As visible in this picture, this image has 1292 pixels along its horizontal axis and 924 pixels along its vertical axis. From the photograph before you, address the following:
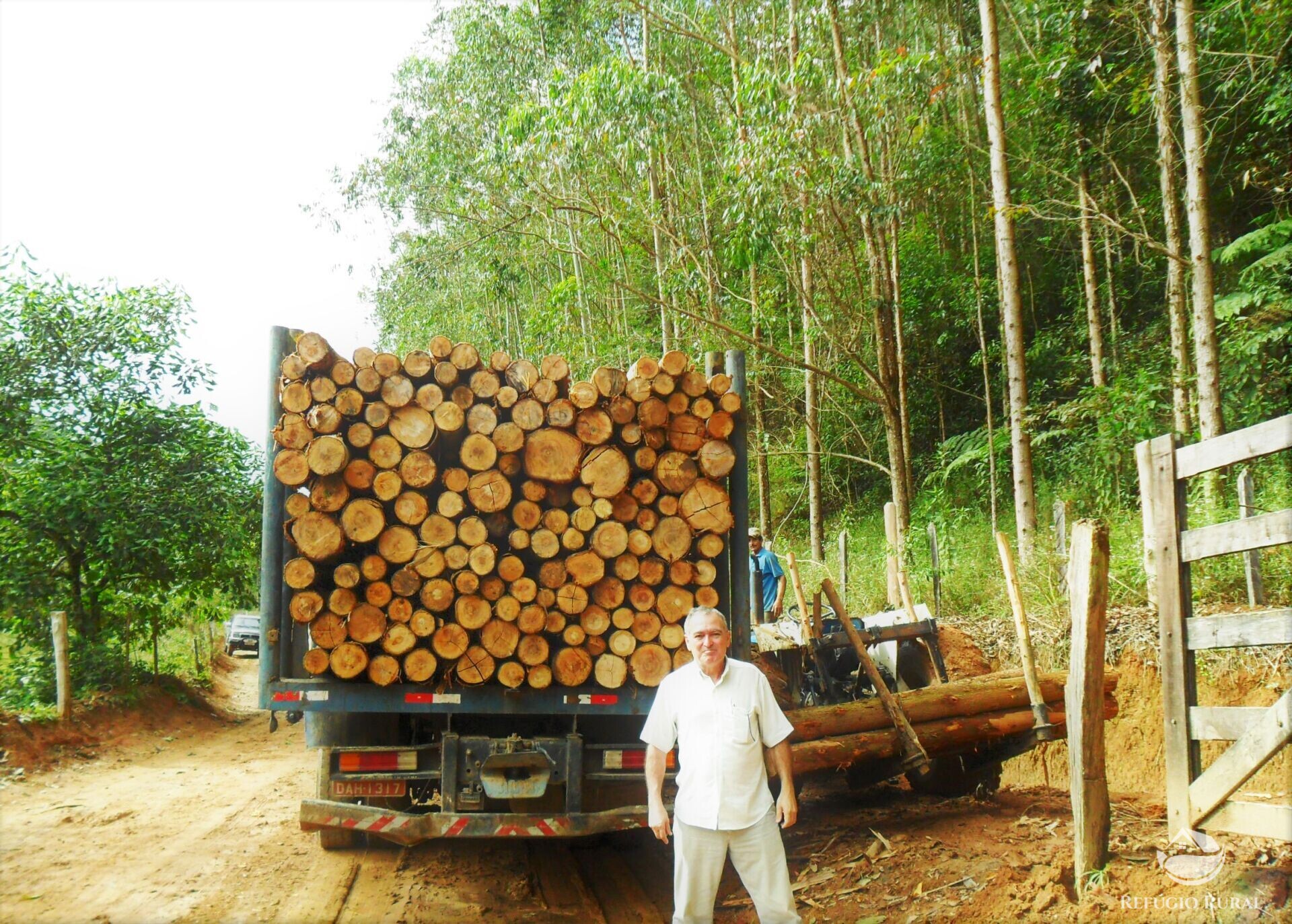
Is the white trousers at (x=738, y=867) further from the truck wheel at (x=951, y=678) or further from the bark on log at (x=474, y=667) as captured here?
the truck wheel at (x=951, y=678)

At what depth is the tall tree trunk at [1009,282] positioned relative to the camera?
34.6ft

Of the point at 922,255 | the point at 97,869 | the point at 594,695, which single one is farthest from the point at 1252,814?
the point at 922,255

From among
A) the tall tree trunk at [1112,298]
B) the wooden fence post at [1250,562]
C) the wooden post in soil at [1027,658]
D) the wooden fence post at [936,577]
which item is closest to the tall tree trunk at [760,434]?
the wooden fence post at [936,577]

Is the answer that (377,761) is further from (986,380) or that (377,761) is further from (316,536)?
(986,380)

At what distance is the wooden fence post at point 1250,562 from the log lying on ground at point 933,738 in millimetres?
1872

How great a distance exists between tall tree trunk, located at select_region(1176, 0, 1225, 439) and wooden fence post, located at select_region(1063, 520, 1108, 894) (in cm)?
462

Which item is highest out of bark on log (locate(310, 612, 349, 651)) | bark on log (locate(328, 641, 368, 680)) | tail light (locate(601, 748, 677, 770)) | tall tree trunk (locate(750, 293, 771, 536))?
tall tree trunk (locate(750, 293, 771, 536))

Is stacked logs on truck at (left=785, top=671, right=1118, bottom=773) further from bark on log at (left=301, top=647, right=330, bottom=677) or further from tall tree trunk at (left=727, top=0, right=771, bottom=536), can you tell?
tall tree trunk at (left=727, top=0, right=771, bottom=536)

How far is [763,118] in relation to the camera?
12094mm

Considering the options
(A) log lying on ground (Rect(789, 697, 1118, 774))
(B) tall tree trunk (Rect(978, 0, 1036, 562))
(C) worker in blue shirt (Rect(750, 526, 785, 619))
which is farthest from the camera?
(B) tall tree trunk (Rect(978, 0, 1036, 562))

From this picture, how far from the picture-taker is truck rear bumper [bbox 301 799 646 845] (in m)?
4.78

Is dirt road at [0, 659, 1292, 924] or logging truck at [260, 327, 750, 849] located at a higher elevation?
logging truck at [260, 327, 750, 849]

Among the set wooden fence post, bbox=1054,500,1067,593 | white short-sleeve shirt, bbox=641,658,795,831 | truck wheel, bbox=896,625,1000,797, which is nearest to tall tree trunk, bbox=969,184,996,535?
wooden fence post, bbox=1054,500,1067,593

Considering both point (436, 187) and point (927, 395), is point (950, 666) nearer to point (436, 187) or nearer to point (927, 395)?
point (927, 395)
